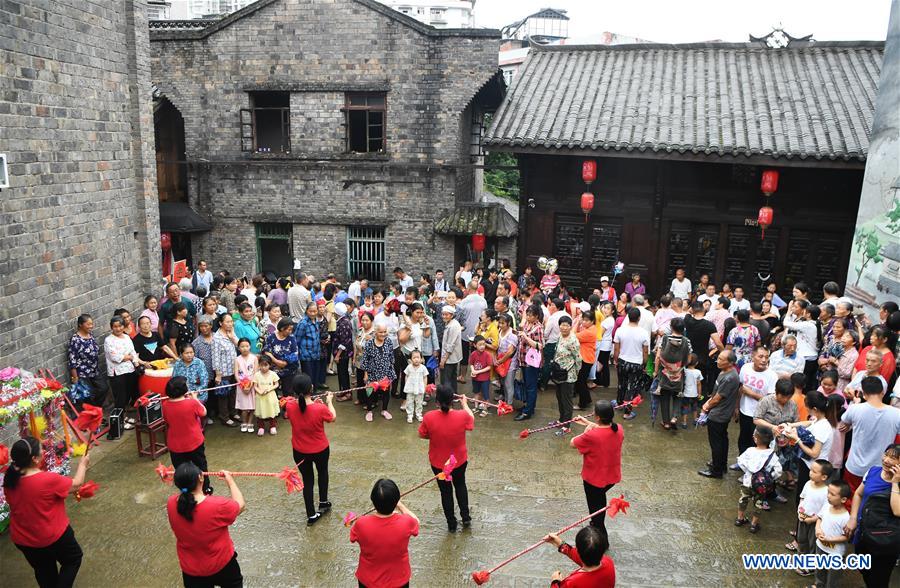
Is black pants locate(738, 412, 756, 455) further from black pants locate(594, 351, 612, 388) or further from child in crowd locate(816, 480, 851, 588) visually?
black pants locate(594, 351, 612, 388)

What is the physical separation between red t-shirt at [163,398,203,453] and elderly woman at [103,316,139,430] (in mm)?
2450

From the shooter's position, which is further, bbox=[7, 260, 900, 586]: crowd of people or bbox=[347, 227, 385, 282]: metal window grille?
bbox=[347, 227, 385, 282]: metal window grille

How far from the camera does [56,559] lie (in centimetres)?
582

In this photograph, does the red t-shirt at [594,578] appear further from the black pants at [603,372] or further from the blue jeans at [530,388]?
the black pants at [603,372]

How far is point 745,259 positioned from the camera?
1430cm

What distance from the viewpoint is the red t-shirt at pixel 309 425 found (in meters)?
6.92

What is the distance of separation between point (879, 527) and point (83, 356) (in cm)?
920

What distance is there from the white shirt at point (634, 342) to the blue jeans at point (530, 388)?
4.39 feet

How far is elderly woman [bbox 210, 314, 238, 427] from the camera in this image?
31.7 ft

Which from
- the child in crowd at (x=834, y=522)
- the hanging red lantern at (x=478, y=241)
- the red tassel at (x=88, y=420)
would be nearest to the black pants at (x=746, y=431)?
the child in crowd at (x=834, y=522)

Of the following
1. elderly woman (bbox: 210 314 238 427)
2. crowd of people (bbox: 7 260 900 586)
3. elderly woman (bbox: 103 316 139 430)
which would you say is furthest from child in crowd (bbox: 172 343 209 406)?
elderly woman (bbox: 103 316 139 430)

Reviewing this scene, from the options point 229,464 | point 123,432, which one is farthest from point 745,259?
point 123,432

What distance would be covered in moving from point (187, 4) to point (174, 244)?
2638cm

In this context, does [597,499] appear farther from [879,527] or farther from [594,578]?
[879,527]
